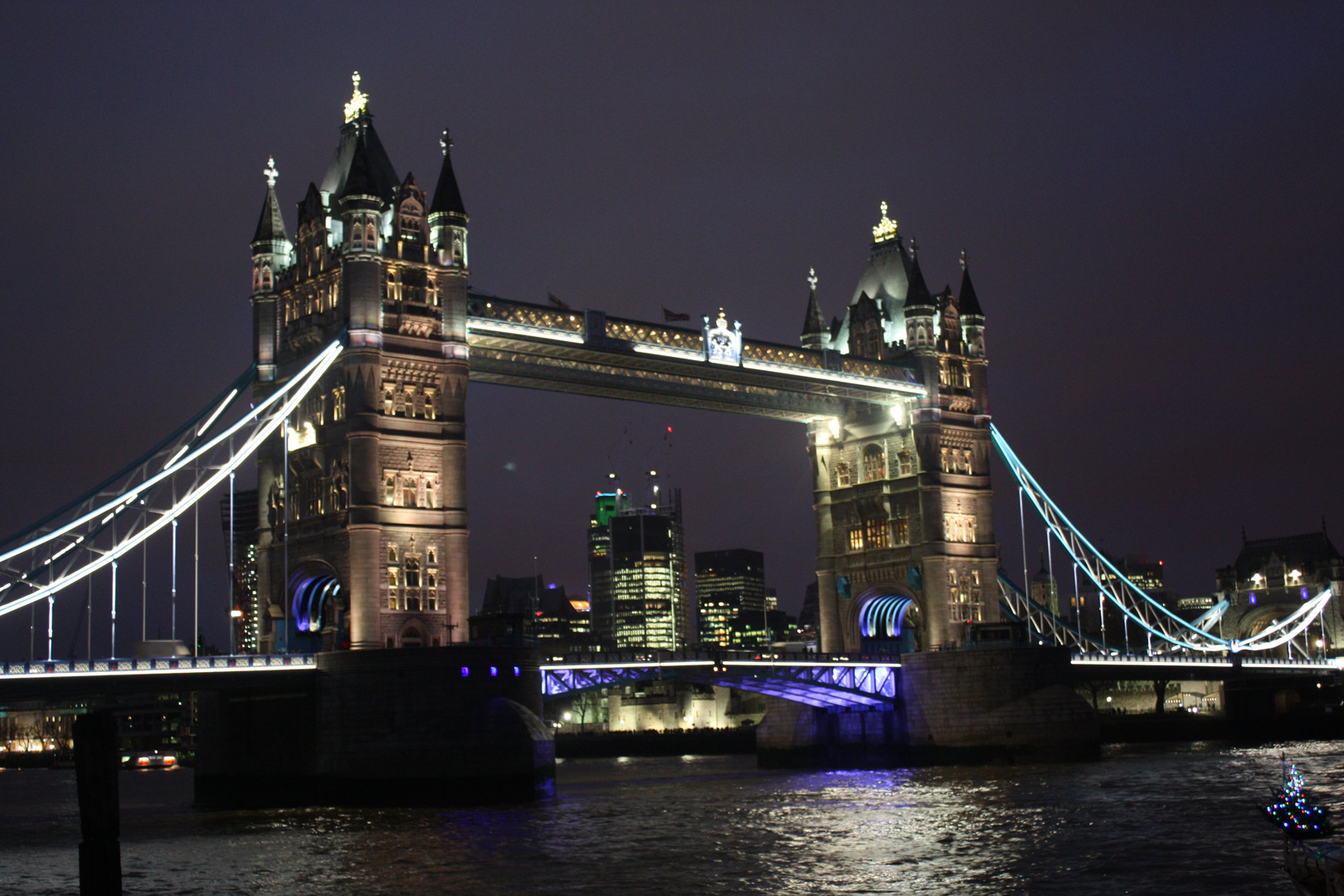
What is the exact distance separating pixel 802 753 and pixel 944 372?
70.5ft

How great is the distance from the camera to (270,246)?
216 feet

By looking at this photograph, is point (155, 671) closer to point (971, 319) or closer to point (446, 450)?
point (446, 450)

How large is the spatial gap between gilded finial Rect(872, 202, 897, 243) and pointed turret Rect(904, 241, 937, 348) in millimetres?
5006

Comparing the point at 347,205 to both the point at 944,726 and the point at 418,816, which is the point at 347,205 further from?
the point at 944,726

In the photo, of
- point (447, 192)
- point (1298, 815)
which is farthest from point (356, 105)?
point (1298, 815)

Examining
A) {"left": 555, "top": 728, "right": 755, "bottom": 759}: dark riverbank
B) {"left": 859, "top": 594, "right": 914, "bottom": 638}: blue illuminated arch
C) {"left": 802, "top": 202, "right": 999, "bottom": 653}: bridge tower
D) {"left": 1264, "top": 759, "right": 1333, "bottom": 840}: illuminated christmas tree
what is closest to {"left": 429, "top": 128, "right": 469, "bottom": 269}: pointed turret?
{"left": 802, "top": 202, "right": 999, "bottom": 653}: bridge tower

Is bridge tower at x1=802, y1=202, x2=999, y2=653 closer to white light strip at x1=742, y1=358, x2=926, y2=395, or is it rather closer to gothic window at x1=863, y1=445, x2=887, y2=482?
gothic window at x1=863, y1=445, x2=887, y2=482

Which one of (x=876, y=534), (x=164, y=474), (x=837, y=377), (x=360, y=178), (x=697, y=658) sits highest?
(x=360, y=178)

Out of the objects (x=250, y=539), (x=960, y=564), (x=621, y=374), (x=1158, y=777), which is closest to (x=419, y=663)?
(x=250, y=539)

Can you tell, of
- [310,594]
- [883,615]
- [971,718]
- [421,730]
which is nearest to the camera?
[421,730]

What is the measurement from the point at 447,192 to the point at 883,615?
36.0 meters

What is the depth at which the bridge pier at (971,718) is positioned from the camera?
70.8 metres

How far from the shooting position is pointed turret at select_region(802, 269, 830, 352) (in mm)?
86625

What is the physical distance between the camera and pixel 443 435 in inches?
2413
